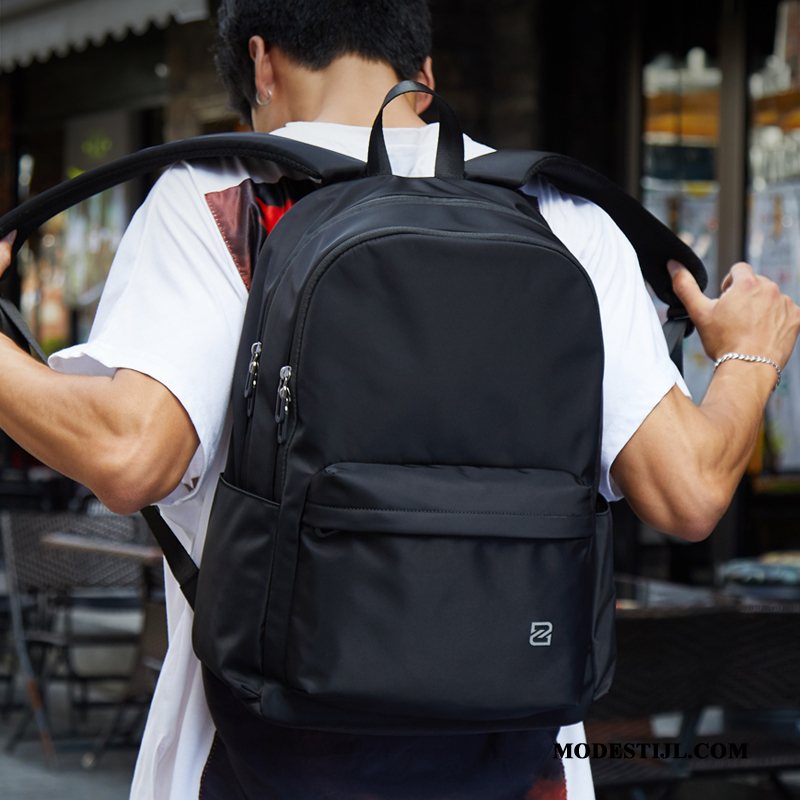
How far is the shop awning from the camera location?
736 centimetres

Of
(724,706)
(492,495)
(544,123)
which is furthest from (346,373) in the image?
(544,123)

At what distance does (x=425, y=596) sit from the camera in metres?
1.50

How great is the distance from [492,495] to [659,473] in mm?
280

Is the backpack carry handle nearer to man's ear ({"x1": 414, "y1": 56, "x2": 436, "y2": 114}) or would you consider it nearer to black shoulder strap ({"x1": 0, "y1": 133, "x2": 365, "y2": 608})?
black shoulder strap ({"x1": 0, "y1": 133, "x2": 365, "y2": 608})

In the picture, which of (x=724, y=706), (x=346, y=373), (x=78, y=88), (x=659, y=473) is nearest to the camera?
(x=346, y=373)

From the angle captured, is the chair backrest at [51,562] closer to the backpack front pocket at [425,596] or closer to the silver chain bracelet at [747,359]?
the silver chain bracelet at [747,359]

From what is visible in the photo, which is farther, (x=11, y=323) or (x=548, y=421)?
(x=11, y=323)

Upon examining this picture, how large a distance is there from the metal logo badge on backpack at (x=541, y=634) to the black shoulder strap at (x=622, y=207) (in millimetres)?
492

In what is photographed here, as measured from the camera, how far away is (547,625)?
155 centimetres

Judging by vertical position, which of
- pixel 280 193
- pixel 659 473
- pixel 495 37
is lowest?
pixel 659 473

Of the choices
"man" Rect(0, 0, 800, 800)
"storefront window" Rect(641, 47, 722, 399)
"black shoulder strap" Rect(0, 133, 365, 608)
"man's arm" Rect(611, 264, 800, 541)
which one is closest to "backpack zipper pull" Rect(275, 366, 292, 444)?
"man" Rect(0, 0, 800, 800)

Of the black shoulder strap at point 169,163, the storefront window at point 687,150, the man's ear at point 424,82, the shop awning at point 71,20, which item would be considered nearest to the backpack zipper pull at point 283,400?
the black shoulder strap at point 169,163

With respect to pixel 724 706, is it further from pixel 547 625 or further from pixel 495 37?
pixel 495 37

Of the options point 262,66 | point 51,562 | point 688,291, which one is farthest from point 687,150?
point 262,66
